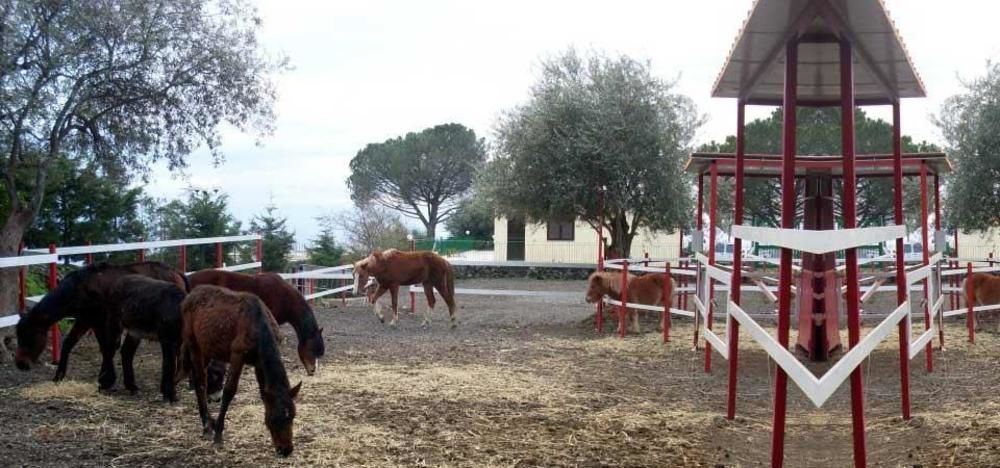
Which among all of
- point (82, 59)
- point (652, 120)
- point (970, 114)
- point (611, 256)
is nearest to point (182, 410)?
point (82, 59)

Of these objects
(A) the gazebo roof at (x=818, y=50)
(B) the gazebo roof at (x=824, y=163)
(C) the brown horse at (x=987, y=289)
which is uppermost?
(A) the gazebo roof at (x=818, y=50)

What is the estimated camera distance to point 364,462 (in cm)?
447

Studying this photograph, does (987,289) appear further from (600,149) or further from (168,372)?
(168,372)

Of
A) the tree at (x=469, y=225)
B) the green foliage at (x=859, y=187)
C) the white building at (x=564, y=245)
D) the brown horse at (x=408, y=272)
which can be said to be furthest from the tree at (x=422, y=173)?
the brown horse at (x=408, y=272)

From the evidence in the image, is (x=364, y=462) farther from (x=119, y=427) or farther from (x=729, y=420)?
(x=729, y=420)

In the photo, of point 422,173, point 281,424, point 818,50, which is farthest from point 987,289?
point 422,173

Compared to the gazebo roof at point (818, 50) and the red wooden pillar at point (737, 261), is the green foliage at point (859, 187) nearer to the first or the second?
the gazebo roof at point (818, 50)

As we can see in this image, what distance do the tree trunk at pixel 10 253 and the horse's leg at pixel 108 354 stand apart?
213cm

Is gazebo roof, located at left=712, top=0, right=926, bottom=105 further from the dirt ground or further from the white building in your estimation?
the white building

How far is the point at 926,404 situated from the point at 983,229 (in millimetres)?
12674

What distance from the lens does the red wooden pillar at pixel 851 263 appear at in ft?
11.9

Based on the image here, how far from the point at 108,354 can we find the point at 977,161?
15.9m


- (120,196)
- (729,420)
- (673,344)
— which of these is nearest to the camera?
(729,420)

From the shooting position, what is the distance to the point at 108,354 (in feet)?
21.0
